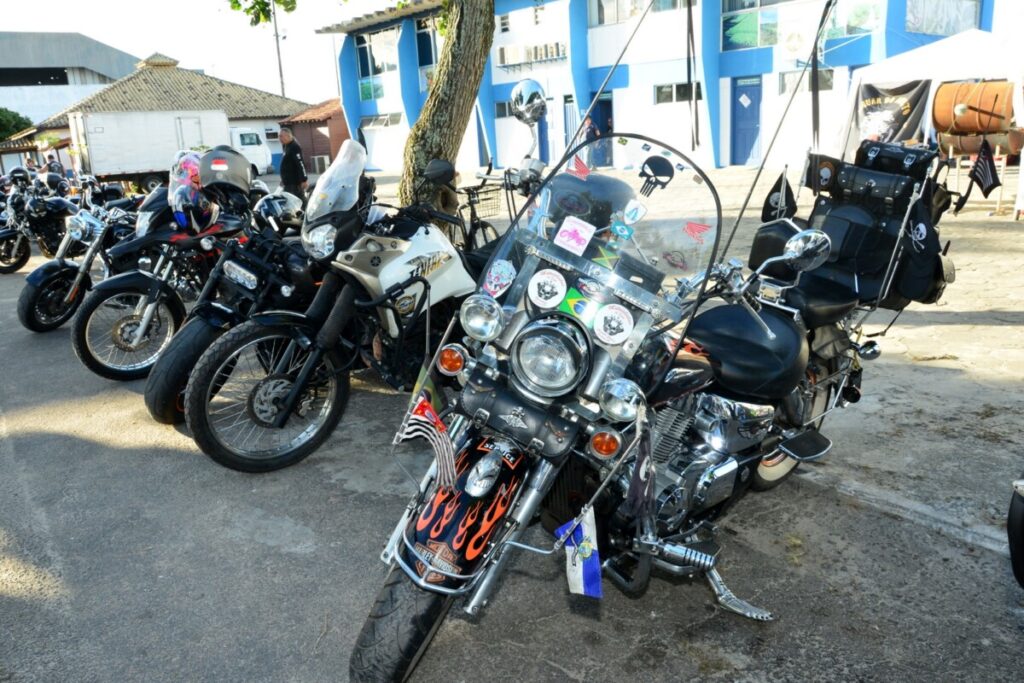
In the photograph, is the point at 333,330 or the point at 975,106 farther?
the point at 975,106

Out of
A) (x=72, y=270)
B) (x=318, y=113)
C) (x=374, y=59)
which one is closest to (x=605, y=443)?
(x=72, y=270)

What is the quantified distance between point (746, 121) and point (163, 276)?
21095mm

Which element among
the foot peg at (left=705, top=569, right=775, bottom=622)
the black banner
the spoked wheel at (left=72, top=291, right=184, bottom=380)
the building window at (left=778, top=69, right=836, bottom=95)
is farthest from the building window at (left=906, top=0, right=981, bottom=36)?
the foot peg at (left=705, top=569, right=775, bottom=622)

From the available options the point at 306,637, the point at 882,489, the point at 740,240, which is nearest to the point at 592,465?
the point at 306,637

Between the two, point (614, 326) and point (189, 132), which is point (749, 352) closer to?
point (614, 326)

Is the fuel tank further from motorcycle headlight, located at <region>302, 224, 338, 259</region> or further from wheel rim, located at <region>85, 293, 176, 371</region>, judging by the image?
wheel rim, located at <region>85, 293, 176, 371</region>

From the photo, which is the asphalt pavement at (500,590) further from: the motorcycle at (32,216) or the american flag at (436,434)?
the motorcycle at (32,216)

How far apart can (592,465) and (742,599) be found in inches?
39.2

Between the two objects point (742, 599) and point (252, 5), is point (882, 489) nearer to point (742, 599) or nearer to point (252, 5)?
point (742, 599)

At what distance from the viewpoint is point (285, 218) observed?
5262 millimetres

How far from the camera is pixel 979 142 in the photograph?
42.5ft

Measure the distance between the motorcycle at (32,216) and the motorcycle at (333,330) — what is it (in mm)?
6822

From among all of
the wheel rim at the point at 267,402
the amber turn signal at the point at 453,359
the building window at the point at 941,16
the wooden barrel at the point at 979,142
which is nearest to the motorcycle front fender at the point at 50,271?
the wheel rim at the point at 267,402

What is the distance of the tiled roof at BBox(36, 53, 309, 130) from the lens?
1594 inches
